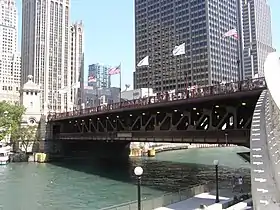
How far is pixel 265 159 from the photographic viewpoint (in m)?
16.7

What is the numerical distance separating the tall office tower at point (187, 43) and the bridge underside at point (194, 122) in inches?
2789

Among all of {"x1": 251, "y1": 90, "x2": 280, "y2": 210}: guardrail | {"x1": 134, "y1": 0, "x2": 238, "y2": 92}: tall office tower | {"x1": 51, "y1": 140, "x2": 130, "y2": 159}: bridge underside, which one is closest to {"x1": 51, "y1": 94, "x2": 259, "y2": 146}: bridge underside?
{"x1": 251, "y1": 90, "x2": 280, "y2": 210}: guardrail

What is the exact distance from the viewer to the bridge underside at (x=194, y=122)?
37531 millimetres

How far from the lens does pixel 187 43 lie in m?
160

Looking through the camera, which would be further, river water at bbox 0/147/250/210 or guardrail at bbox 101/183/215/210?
river water at bbox 0/147/250/210

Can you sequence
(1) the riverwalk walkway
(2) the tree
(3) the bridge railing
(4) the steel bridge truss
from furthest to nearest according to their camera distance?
(2) the tree
(4) the steel bridge truss
(3) the bridge railing
(1) the riverwalk walkway

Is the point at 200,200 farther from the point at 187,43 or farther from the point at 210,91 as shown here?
the point at 187,43

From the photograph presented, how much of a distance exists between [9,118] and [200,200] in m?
72.3

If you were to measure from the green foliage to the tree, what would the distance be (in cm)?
125

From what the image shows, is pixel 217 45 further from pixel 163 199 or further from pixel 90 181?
pixel 163 199

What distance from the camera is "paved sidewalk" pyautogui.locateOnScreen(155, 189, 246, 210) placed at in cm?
2602

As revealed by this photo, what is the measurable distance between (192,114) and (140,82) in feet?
382

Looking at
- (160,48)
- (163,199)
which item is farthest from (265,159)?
(160,48)

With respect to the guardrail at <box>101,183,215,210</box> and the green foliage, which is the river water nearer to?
the guardrail at <box>101,183,215,210</box>
